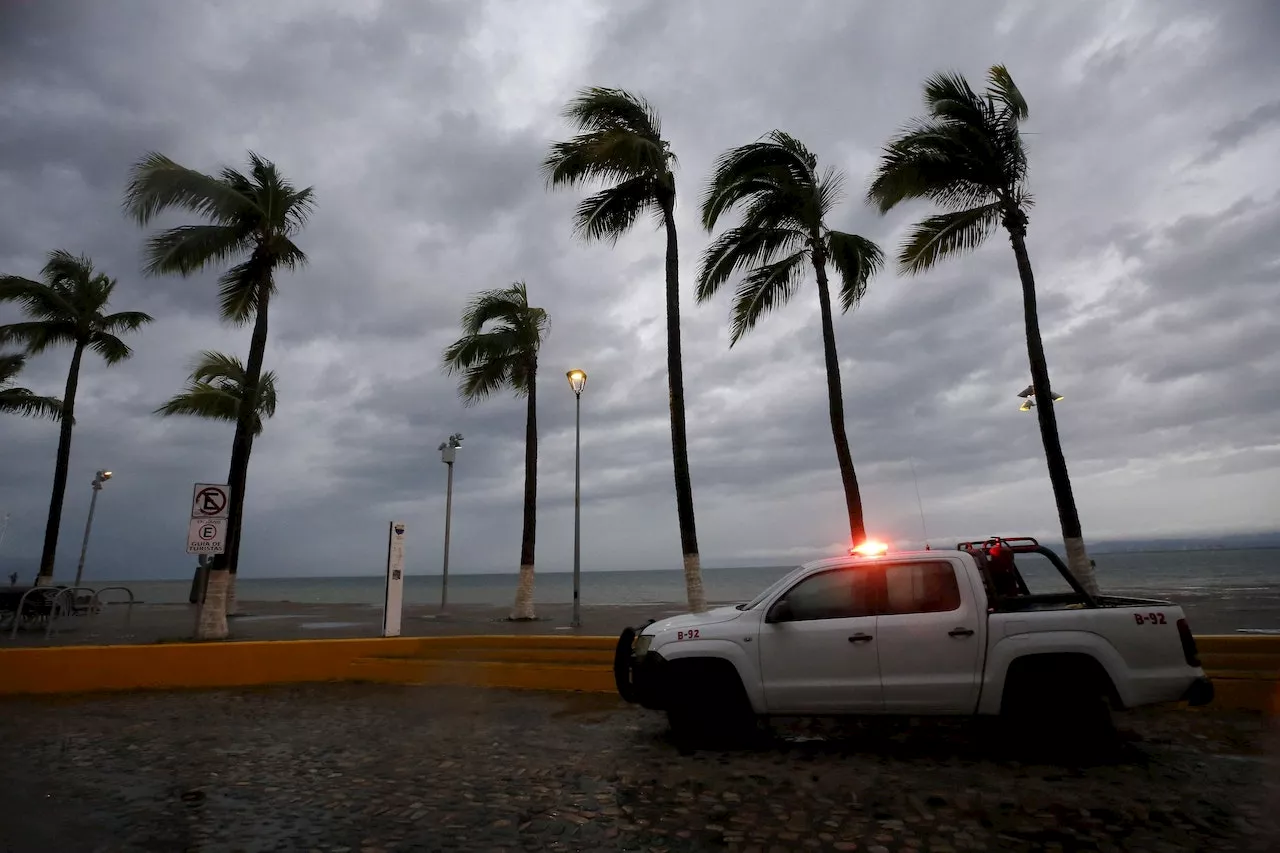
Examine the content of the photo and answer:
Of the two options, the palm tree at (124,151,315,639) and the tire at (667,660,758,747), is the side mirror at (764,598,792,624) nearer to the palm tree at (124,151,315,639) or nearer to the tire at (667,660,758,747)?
the tire at (667,660,758,747)

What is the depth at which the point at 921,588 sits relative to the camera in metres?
5.72

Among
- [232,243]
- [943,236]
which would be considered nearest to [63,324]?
[232,243]

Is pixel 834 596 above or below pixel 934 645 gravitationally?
above

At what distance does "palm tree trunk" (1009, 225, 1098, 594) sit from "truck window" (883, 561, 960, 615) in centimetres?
738

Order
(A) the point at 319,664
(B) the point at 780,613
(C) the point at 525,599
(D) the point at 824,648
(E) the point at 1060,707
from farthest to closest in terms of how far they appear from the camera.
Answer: (C) the point at 525,599
(A) the point at 319,664
(B) the point at 780,613
(D) the point at 824,648
(E) the point at 1060,707

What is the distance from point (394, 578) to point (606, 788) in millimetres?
8755

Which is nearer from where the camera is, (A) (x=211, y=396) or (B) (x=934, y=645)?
(B) (x=934, y=645)

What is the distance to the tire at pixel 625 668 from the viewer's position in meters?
6.29

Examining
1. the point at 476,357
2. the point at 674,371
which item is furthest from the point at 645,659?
the point at 476,357

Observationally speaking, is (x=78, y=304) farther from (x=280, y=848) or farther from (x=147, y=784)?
(x=280, y=848)

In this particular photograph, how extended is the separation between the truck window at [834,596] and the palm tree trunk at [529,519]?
1165 centimetres

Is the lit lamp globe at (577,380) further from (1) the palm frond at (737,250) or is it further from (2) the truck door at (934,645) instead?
(2) the truck door at (934,645)

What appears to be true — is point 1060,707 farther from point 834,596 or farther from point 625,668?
point 625,668

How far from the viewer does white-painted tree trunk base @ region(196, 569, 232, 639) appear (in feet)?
41.3
